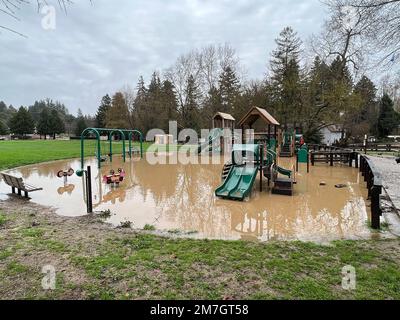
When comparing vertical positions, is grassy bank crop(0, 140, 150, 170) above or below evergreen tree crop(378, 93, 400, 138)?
below

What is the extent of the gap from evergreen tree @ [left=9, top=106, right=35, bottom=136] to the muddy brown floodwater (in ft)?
205

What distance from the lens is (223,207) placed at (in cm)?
788

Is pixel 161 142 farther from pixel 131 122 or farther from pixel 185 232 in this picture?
pixel 185 232

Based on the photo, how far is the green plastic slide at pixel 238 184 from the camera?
8735 mm

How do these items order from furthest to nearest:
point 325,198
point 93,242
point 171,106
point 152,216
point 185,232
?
1. point 171,106
2. point 325,198
3. point 152,216
4. point 185,232
5. point 93,242

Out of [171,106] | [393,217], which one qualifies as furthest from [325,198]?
[171,106]

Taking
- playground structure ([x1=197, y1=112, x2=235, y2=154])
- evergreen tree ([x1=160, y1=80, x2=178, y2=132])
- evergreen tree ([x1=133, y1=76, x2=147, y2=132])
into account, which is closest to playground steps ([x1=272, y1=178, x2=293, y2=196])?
playground structure ([x1=197, y1=112, x2=235, y2=154])

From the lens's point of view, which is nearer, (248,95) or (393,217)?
(393,217)

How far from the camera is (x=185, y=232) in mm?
5676

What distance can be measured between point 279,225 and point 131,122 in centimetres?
4784

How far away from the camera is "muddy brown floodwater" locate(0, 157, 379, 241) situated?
5.93 metres

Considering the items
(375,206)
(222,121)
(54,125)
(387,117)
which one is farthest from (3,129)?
(387,117)

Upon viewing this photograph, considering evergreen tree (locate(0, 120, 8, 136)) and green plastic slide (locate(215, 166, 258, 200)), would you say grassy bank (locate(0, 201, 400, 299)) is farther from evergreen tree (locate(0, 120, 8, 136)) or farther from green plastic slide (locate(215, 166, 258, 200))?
evergreen tree (locate(0, 120, 8, 136))

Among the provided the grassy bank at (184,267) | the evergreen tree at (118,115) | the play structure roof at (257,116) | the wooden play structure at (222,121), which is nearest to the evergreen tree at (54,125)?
the evergreen tree at (118,115)
